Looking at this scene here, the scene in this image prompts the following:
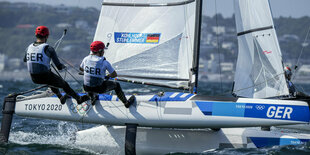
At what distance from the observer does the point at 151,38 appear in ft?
24.4

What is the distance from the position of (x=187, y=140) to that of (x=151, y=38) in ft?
5.90

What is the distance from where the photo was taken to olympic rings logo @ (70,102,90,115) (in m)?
6.59

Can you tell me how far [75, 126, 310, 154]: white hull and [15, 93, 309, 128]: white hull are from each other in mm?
563

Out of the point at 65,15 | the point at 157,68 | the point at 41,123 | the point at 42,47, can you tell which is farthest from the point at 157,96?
→ the point at 65,15

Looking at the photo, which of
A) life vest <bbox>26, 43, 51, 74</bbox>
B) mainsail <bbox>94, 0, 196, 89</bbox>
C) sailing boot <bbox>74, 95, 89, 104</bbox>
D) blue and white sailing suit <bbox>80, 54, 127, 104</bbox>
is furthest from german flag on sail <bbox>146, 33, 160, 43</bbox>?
life vest <bbox>26, 43, 51, 74</bbox>

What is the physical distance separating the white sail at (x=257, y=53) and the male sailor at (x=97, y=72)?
3.02 meters

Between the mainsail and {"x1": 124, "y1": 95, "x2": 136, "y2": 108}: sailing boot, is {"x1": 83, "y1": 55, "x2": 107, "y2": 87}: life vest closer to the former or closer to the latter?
{"x1": 124, "y1": 95, "x2": 136, "y2": 108}: sailing boot

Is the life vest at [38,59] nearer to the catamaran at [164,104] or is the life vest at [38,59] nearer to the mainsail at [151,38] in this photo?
the catamaran at [164,104]

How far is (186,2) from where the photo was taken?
7285mm

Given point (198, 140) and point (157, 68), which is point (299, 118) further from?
point (157, 68)

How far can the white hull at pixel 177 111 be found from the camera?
6.05m

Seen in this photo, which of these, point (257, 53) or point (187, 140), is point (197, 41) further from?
point (257, 53)

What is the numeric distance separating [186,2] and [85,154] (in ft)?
9.45

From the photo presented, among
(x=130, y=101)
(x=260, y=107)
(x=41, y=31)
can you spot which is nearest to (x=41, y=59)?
(x=41, y=31)
